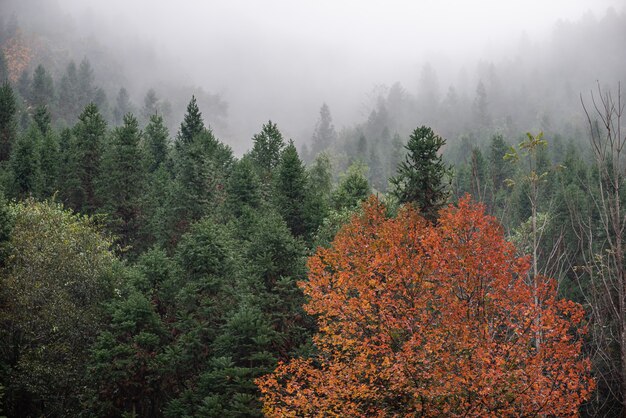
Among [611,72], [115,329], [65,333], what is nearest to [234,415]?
[115,329]

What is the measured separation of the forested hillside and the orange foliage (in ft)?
439

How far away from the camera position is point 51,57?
194 metres

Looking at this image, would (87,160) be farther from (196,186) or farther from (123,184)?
(196,186)

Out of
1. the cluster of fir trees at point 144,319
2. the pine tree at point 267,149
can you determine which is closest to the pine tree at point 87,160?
the cluster of fir trees at point 144,319

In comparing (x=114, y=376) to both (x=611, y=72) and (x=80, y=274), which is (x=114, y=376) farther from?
(x=611, y=72)

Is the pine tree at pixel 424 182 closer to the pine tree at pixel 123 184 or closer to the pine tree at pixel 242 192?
the pine tree at pixel 242 192

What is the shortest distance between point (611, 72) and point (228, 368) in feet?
645

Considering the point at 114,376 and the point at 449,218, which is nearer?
the point at 449,218

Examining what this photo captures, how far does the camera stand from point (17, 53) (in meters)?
182

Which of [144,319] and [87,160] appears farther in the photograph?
[87,160]

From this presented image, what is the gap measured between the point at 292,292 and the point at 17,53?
668 feet

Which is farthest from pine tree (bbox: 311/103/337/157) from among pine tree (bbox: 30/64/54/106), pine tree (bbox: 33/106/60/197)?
pine tree (bbox: 33/106/60/197)

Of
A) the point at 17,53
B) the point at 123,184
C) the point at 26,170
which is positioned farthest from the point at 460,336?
the point at 17,53

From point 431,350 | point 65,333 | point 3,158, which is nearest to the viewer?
point 431,350
